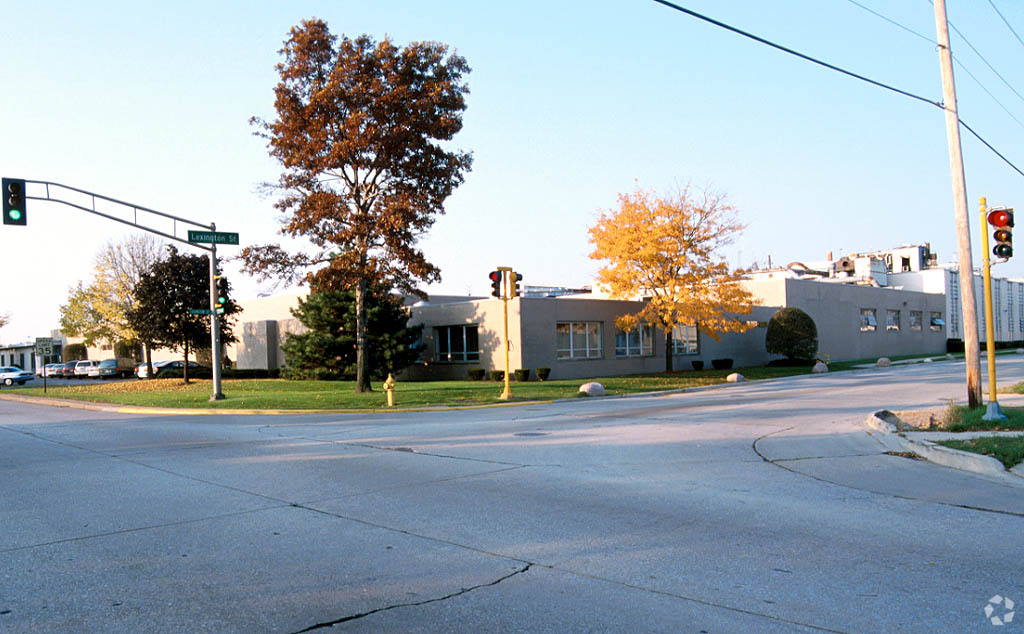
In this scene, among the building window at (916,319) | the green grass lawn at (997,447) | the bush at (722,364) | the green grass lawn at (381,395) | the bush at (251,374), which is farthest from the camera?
the building window at (916,319)

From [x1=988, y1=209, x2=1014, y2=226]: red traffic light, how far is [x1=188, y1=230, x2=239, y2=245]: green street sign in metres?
21.2

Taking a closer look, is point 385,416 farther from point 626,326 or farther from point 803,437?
point 626,326

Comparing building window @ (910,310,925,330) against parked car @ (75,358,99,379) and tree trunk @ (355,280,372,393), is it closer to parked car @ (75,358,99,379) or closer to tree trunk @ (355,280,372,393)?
tree trunk @ (355,280,372,393)

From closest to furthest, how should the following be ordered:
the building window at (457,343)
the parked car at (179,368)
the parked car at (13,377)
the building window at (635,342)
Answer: the building window at (457,343), the building window at (635,342), the parked car at (179,368), the parked car at (13,377)

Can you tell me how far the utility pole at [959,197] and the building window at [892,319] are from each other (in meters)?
46.5

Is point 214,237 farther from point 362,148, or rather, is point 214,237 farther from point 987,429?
point 987,429

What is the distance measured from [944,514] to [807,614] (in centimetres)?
375

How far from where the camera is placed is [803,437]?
13.6 m

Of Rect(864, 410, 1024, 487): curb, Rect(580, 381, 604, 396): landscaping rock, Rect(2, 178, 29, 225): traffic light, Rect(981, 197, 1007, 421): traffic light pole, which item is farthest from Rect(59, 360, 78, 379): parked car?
Rect(981, 197, 1007, 421): traffic light pole

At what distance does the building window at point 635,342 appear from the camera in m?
39.7

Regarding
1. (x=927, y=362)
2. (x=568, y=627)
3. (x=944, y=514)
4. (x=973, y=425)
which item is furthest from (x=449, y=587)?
(x=927, y=362)

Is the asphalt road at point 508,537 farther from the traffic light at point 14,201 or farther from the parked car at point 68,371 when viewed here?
the parked car at point 68,371

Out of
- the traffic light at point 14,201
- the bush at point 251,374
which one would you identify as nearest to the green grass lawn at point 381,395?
the traffic light at point 14,201

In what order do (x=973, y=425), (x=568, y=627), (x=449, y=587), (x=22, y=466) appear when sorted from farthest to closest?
(x=973, y=425) < (x=22, y=466) < (x=449, y=587) < (x=568, y=627)
